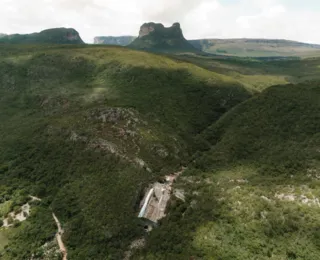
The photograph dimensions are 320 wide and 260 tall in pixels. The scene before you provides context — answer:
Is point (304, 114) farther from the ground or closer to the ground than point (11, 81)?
closer to the ground

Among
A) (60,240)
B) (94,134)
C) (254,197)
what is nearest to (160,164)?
(94,134)

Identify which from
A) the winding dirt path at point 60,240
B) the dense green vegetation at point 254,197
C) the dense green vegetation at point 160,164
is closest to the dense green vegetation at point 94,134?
the dense green vegetation at point 160,164

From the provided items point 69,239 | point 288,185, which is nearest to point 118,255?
point 69,239

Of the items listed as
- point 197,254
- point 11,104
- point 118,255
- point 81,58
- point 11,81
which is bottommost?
point 118,255

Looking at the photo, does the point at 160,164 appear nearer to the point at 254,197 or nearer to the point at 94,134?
the point at 94,134

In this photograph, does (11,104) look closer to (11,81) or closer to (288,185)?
(11,81)

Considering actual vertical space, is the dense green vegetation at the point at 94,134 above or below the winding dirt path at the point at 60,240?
above

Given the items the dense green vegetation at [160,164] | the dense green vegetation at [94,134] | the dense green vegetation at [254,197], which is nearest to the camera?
the dense green vegetation at [254,197]

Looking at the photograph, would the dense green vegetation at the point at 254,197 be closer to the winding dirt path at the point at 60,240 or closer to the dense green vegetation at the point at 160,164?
the dense green vegetation at the point at 160,164

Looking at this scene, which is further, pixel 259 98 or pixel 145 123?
pixel 259 98
